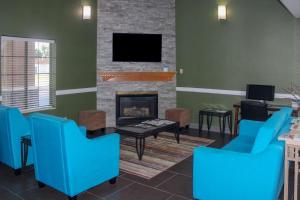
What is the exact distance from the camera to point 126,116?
734 centimetres

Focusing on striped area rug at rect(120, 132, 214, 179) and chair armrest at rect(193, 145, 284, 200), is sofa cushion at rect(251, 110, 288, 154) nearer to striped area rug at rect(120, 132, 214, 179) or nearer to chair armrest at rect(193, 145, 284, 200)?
chair armrest at rect(193, 145, 284, 200)

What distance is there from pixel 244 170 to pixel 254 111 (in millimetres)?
2831

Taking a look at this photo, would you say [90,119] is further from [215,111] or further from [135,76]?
[215,111]

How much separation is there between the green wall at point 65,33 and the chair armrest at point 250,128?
3.69 metres

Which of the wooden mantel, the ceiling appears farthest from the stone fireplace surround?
the ceiling

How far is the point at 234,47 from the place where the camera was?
21.9 ft

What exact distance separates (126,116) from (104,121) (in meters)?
0.68

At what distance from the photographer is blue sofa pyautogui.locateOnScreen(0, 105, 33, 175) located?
403cm

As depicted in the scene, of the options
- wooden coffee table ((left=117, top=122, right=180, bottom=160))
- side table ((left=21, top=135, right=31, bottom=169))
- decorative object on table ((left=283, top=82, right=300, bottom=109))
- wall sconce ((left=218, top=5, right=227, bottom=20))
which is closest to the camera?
side table ((left=21, top=135, right=31, bottom=169))

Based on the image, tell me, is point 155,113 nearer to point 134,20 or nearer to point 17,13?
point 134,20

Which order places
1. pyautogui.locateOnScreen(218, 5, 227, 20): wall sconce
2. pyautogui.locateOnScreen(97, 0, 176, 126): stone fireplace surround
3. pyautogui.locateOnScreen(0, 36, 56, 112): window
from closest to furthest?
pyautogui.locateOnScreen(0, 36, 56, 112): window < pyautogui.locateOnScreen(218, 5, 227, 20): wall sconce < pyautogui.locateOnScreen(97, 0, 176, 126): stone fireplace surround

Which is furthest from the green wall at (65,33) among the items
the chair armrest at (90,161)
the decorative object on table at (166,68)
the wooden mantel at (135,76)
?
the chair armrest at (90,161)

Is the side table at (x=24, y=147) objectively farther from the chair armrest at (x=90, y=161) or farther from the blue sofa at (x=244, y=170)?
the blue sofa at (x=244, y=170)

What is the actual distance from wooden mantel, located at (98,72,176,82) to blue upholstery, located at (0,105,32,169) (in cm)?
317
